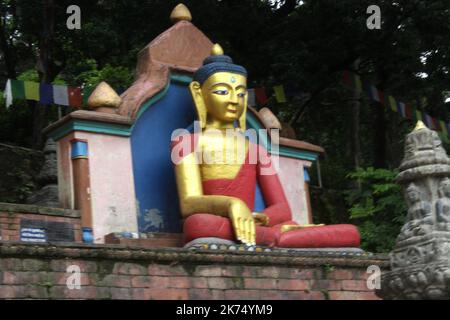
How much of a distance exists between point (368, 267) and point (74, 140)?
3.61m

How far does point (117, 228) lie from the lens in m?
10.3

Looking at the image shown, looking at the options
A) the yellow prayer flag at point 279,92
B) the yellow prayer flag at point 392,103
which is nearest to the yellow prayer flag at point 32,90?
the yellow prayer flag at point 279,92

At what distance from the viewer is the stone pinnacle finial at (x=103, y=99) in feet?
35.2

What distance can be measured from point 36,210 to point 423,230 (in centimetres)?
488

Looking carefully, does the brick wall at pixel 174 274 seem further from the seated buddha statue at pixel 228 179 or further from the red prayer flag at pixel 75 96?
the red prayer flag at pixel 75 96

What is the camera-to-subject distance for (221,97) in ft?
36.2

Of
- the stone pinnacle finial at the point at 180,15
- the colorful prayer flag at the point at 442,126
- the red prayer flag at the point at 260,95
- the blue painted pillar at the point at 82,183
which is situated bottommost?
the blue painted pillar at the point at 82,183

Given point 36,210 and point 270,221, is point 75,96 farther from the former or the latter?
point 270,221

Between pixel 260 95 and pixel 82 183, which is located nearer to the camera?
pixel 82 183

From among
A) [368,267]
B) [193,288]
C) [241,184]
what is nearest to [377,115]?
[241,184]

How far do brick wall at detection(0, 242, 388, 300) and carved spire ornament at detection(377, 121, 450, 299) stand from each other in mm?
2415

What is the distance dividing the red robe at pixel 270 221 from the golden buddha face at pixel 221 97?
0.50m

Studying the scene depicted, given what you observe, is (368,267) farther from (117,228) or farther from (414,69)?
(414,69)

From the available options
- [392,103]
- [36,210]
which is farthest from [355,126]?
[36,210]
